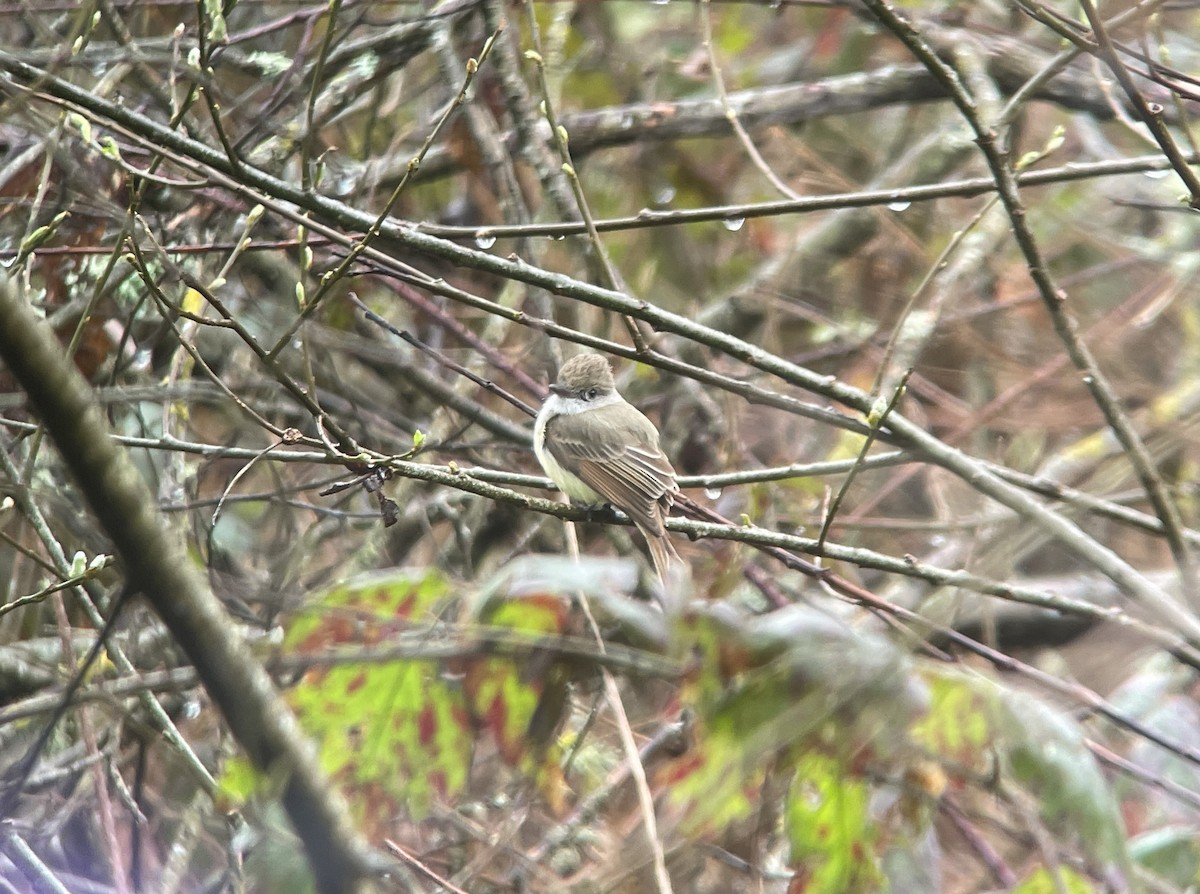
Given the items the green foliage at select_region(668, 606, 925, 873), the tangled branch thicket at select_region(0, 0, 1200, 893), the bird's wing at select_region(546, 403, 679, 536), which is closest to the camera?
the green foliage at select_region(668, 606, 925, 873)

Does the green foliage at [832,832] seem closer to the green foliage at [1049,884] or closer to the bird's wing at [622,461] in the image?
the green foliage at [1049,884]

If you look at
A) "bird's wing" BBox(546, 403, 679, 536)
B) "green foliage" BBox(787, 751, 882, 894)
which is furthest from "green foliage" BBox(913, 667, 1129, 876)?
"bird's wing" BBox(546, 403, 679, 536)

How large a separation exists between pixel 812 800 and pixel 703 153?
235 inches

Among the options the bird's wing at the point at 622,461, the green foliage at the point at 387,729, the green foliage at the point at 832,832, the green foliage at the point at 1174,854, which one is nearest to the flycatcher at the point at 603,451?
the bird's wing at the point at 622,461

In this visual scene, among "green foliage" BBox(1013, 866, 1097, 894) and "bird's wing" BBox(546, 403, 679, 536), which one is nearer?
"green foliage" BBox(1013, 866, 1097, 894)

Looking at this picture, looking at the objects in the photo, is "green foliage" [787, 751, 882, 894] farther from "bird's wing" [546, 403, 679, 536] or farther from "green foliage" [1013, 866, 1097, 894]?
"bird's wing" [546, 403, 679, 536]

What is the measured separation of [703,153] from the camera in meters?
7.93

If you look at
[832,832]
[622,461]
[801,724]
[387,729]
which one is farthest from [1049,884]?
[622,461]

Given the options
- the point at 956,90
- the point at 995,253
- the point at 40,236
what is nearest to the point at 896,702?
the point at 956,90

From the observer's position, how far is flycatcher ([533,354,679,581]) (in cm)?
482

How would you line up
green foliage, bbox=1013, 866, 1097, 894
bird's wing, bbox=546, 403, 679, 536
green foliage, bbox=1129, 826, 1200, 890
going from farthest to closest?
bird's wing, bbox=546, 403, 679, 536, green foliage, bbox=1129, 826, 1200, 890, green foliage, bbox=1013, 866, 1097, 894

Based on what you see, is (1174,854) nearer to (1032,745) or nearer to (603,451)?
(1032,745)

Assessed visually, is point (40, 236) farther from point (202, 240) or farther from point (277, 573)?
point (202, 240)

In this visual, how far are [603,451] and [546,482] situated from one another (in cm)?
137
